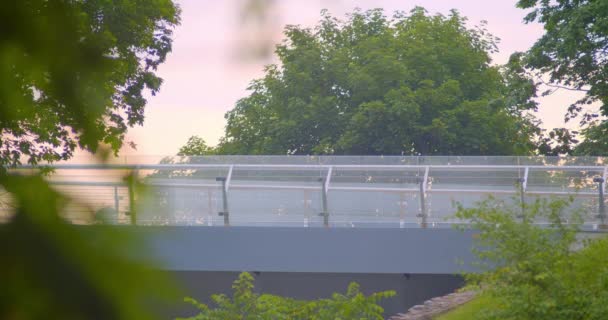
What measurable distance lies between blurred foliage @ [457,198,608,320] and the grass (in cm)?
114

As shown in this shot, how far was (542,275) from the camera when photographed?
780 cm

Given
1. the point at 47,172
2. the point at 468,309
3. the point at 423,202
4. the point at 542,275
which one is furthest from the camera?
the point at 423,202

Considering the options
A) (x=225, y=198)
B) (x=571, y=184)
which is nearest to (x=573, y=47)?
(x=571, y=184)

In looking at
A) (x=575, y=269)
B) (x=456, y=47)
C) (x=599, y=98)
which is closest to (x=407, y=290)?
(x=575, y=269)

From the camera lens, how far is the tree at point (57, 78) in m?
1.01

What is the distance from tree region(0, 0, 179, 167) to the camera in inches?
Answer: 39.6

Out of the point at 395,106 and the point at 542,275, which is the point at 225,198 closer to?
the point at 542,275

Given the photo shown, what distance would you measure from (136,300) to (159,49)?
0.92 m

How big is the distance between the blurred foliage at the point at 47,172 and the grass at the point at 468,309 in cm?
902

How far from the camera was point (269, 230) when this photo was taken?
522 inches

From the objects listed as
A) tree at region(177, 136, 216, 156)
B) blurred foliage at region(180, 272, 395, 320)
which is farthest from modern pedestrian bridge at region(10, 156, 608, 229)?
tree at region(177, 136, 216, 156)

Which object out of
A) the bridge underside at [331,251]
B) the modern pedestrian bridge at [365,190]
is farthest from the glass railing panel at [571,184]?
the bridge underside at [331,251]

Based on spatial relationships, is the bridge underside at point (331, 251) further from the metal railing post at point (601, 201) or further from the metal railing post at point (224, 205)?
the metal railing post at point (601, 201)

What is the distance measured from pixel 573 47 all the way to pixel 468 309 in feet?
27.7
